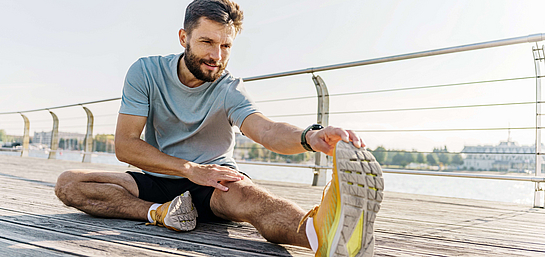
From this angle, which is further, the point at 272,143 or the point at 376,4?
the point at 376,4

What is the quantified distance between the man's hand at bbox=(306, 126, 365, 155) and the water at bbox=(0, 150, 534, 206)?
164 inches

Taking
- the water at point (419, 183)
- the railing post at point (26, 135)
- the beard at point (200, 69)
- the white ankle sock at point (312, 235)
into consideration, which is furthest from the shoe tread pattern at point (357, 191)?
the railing post at point (26, 135)

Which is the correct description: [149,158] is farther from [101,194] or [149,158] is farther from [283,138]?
[283,138]

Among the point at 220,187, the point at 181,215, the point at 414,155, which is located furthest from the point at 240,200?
the point at 414,155

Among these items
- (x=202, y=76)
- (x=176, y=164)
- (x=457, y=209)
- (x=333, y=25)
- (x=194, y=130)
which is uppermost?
(x=333, y=25)

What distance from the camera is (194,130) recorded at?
1.43 m

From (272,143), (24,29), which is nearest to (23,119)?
(272,143)

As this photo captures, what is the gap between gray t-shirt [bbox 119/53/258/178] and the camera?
1406 mm

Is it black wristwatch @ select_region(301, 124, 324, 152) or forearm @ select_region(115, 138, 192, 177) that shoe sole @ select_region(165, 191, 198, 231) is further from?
black wristwatch @ select_region(301, 124, 324, 152)

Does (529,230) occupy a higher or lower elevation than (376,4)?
lower

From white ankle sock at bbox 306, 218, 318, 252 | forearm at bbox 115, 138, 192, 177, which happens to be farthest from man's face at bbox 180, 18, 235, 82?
white ankle sock at bbox 306, 218, 318, 252

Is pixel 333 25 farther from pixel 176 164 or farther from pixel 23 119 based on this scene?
pixel 176 164

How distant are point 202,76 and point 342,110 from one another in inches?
73.7

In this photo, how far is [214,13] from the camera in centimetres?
138
